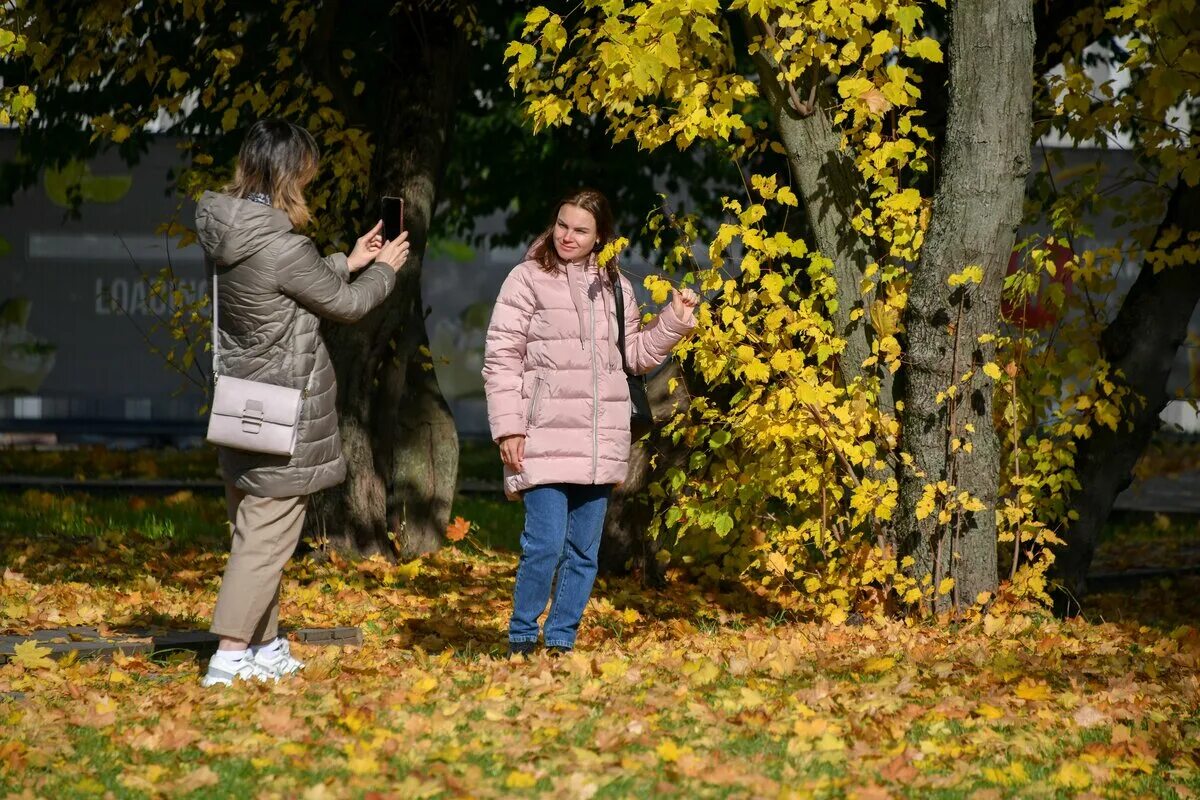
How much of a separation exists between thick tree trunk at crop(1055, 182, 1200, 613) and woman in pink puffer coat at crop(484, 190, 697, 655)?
3333 millimetres

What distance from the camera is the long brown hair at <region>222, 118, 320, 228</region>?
529cm

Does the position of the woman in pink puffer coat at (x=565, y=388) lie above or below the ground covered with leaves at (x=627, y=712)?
above

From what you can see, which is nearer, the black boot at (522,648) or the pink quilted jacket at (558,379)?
the pink quilted jacket at (558,379)

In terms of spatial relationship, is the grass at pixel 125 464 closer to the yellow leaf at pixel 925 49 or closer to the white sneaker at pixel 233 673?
the yellow leaf at pixel 925 49

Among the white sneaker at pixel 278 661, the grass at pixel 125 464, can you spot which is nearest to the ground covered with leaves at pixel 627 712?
the white sneaker at pixel 278 661

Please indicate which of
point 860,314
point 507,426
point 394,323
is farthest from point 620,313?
point 394,323

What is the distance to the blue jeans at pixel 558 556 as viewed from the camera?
5625 millimetres

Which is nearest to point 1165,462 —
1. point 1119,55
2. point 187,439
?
point 1119,55

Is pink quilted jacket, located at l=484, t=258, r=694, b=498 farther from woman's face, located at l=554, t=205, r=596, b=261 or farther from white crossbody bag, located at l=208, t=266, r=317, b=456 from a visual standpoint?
white crossbody bag, located at l=208, t=266, r=317, b=456

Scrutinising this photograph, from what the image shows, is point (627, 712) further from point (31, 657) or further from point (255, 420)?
point (31, 657)

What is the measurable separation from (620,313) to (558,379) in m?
0.40

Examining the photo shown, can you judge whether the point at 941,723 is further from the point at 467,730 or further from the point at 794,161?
the point at 794,161

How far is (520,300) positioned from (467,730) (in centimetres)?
168

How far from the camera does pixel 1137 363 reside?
802 cm
